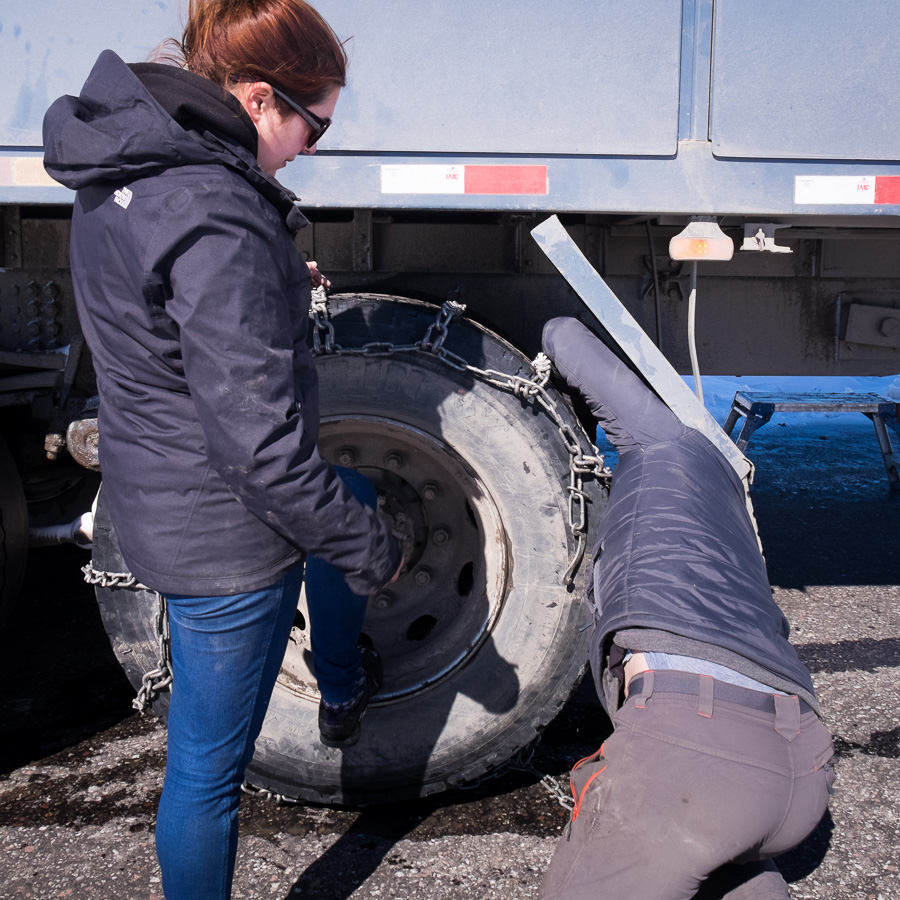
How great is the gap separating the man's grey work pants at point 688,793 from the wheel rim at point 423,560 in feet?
2.81

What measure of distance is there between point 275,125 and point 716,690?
1265 mm

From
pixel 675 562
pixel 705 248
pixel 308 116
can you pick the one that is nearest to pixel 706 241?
pixel 705 248

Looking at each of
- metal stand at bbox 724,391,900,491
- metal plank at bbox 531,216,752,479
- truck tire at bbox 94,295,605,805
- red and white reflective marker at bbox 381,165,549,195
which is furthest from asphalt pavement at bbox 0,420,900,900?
red and white reflective marker at bbox 381,165,549,195

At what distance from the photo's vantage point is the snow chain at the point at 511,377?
85.0 inches

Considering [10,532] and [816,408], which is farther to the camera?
[816,408]

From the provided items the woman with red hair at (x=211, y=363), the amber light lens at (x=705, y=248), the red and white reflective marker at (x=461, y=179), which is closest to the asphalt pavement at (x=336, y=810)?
the woman with red hair at (x=211, y=363)

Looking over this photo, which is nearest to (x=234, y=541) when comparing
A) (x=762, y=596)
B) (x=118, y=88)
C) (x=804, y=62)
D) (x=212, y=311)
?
(x=212, y=311)

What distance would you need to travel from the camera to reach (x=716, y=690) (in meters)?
1.47

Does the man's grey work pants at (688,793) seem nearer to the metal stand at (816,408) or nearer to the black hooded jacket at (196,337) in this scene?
the black hooded jacket at (196,337)

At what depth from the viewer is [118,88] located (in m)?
1.33

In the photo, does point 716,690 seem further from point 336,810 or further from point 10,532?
point 10,532

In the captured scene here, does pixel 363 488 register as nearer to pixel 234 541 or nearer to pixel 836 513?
pixel 234 541

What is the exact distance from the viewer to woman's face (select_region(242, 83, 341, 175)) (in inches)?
57.4

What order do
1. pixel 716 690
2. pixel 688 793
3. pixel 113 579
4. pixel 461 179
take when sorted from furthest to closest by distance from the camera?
pixel 113 579
pixel 461 179
pixel 716 690
pixel 688 793
